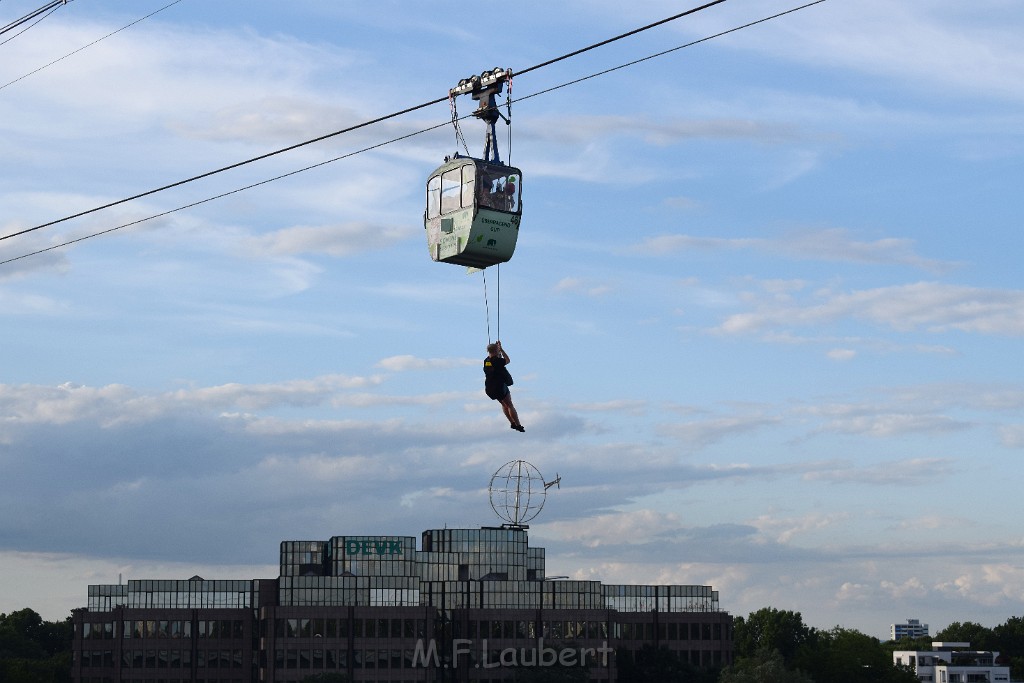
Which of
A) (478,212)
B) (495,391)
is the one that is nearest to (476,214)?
(478,212)

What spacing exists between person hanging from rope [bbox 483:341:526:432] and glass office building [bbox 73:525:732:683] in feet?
422

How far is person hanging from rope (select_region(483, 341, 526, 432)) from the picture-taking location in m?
44.1

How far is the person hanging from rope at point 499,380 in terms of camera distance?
1737 inches

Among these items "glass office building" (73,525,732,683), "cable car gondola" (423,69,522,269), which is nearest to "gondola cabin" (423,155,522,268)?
"cable car gondola" (423,69,522,269)

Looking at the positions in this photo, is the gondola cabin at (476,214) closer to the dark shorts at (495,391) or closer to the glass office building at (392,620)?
the dark shorts at (495,391)

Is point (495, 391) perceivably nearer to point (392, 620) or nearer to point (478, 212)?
point (478, 212)

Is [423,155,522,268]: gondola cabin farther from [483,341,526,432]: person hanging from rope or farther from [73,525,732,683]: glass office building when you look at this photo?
[73,525,732,683]: glass office building

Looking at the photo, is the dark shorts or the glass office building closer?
the dark shorts

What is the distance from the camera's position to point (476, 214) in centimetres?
4309

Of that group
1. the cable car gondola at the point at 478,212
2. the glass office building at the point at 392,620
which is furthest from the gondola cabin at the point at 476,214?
the glass office building at the point at 392,620

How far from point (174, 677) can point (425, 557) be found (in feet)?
118

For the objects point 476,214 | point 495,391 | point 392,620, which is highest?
point 476,214

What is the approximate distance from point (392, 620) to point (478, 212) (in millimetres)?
134133

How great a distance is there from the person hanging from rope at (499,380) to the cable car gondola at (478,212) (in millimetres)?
2850
